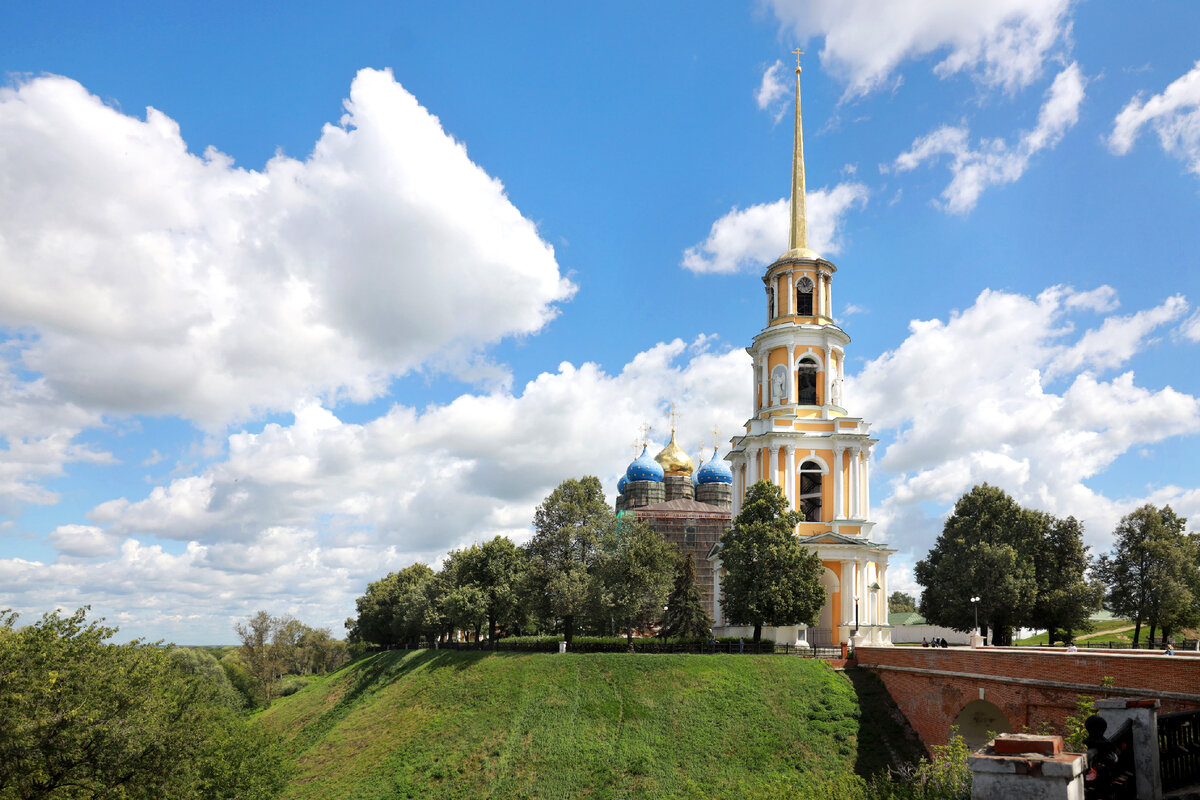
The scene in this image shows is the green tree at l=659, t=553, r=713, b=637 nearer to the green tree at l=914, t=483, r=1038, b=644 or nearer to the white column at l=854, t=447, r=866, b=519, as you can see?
the white column at l=854, t=447, r=866, b=519

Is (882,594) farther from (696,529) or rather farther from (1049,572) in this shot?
(696,529)

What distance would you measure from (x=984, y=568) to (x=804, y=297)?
59.7 ft

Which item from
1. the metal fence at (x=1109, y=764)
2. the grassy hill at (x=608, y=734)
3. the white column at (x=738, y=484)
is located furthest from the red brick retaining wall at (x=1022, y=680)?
the white column at (x=738, y=484)

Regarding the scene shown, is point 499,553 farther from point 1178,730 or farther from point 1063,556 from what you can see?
point 1178,730

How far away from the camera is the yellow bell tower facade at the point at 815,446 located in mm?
41500

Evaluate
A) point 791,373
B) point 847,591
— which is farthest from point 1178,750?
point 791,373

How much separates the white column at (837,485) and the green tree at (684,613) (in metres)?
10.6

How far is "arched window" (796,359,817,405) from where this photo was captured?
46.2 meters

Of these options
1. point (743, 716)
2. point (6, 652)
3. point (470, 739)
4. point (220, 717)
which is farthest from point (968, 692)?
point (220, 717)

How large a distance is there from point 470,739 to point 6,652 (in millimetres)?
18946

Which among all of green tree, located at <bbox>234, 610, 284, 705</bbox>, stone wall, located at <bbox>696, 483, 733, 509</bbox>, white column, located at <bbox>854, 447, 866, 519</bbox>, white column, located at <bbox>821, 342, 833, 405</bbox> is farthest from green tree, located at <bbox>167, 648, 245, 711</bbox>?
white column, located at <bbox>821, 342, 833, 405</bbox>

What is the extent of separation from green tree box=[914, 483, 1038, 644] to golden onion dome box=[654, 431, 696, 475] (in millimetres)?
39022

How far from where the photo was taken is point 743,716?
30.3 meters

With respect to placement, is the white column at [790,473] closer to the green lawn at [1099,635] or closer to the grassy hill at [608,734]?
the grassy hill at [608,734]
